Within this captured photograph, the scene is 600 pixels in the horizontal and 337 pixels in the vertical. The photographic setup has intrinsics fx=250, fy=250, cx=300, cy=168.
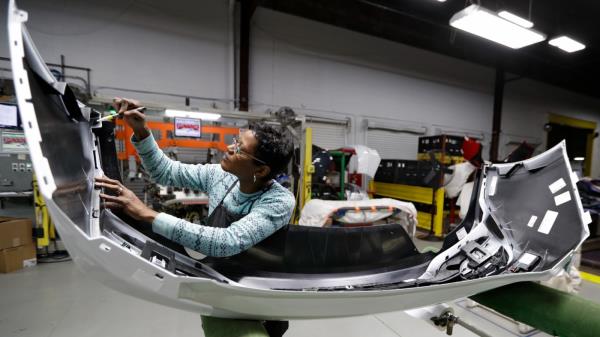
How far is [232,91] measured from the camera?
4.64 meters

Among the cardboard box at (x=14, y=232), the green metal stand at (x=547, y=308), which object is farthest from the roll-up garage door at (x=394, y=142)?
the cardboard box at (x=14, y=232)

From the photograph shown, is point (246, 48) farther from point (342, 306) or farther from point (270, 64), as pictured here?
point (342, 306)

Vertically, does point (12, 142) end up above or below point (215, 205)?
above

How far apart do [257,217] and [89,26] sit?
4640 mm

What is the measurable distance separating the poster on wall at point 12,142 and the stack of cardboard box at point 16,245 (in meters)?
0.81

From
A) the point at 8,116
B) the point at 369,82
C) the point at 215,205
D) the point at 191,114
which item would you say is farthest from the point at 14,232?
the point at 369,82

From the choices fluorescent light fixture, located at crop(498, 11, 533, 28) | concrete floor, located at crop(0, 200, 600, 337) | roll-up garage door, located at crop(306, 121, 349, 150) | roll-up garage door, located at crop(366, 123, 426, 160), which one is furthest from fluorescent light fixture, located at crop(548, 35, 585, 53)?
concrete floor, located at crop(0, 200, 600, 337)

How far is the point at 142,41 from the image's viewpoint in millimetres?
4031

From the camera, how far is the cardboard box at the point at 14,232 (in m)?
2.63

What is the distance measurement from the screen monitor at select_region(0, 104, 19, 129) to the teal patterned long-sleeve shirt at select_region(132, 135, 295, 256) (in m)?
2.74

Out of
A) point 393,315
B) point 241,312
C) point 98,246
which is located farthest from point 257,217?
point 393,315

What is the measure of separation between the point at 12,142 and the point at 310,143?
3640 millimetres

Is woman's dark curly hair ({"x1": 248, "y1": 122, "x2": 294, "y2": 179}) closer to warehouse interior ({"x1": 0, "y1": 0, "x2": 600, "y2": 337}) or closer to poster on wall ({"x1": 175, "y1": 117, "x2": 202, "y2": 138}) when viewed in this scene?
warehouse interior ({"x1": 0, "y1": 0, "x2": 600, "y2": 337})

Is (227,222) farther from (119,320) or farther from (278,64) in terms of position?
(278,64)
